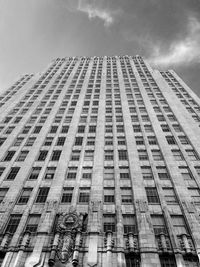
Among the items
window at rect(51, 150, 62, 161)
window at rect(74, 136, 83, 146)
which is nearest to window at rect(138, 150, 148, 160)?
window at rect(74, 136, 83, 146)

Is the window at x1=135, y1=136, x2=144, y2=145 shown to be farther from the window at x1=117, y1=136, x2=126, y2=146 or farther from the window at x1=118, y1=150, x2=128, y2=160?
the window at x1=118, y1=150, x2=128, y2=160

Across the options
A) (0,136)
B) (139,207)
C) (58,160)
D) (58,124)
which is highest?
(58,124)

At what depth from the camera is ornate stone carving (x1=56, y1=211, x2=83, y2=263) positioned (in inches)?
742

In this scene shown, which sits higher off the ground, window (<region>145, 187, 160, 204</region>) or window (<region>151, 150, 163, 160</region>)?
window (<region>151, 150, 163, 160</region>)

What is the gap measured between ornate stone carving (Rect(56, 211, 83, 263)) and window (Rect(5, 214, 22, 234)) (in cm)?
547

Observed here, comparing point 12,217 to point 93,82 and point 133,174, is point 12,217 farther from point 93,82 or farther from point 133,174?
point 93,82

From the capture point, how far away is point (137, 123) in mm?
41188

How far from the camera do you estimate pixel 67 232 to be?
2066cm

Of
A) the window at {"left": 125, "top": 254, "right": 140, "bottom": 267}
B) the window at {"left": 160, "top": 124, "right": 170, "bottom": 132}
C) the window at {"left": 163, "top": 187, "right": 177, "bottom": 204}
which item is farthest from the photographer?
the window at {"left": 160, "top": 124, "right": 170, "bottom": 132}

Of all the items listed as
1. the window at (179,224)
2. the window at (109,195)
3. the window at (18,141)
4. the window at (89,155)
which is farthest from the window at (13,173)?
the window at (179,224)

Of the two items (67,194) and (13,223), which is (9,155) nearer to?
(13,223)

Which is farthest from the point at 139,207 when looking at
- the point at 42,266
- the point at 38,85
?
the point at 38,85

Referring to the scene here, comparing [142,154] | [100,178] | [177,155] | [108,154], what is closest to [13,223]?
[100,178]

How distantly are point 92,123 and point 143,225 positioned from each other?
81.7ft
